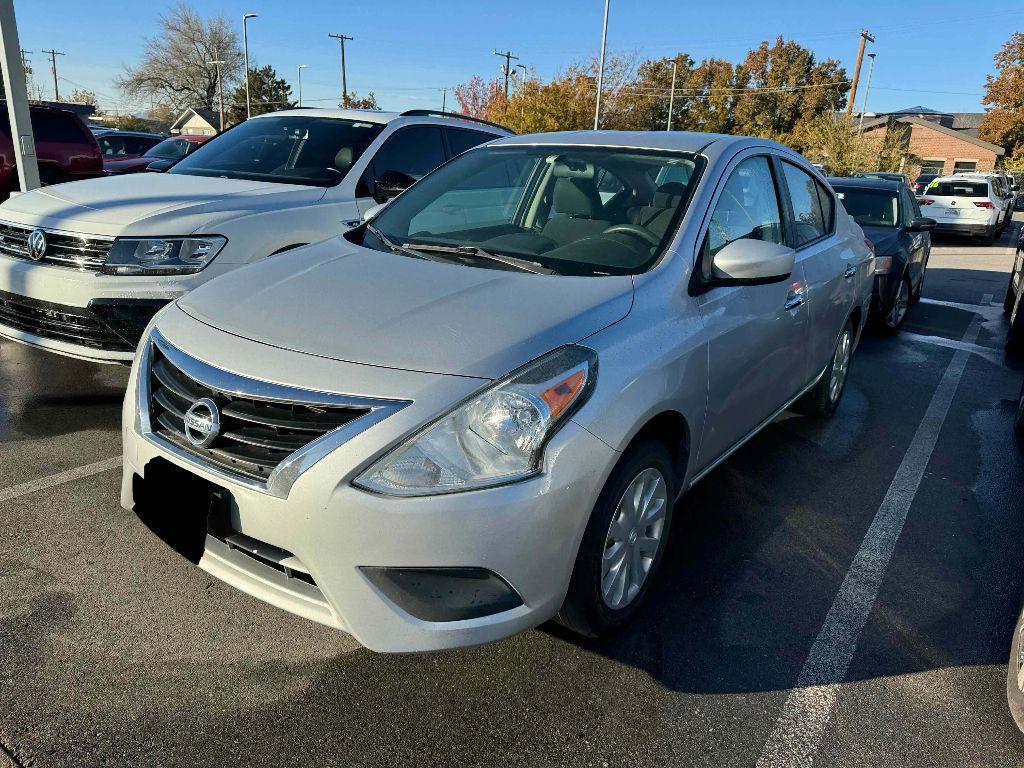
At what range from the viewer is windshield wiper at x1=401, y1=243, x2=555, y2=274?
9.68 feet

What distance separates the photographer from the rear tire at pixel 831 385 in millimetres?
4836

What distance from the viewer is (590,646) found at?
2664mm

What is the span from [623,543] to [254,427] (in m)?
1.23

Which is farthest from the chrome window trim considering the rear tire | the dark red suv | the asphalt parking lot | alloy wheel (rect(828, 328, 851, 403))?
the dark red suv

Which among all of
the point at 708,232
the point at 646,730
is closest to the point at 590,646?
the point at 646,730

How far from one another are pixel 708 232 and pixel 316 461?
184 centimetres

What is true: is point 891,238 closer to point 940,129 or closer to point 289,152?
point 289,152

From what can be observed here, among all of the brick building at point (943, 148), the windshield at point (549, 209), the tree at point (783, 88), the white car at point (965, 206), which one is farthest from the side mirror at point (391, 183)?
the tree at point (783, 88)

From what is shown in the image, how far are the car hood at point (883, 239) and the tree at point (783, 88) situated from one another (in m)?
57.9

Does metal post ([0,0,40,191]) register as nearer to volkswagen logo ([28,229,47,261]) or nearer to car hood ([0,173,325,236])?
car hood ([0,173,325,236])

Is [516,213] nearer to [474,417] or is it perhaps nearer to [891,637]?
[474,417]

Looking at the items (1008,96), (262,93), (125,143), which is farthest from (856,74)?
(262,93)

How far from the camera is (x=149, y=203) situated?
15.1ft

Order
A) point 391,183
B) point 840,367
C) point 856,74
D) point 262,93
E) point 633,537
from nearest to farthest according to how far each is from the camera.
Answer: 1. point 633,537
2. point 840,367
3. point 391,183
4. point 856,74
5. point 262,93
